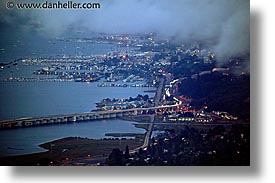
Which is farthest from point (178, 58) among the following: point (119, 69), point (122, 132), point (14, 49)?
point (14, 49)

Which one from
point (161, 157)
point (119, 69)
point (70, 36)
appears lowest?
point (161, 157)

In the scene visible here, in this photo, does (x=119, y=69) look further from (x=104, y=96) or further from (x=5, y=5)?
(x=5, y=5)

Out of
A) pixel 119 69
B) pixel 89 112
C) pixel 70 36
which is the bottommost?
pixel 89 112

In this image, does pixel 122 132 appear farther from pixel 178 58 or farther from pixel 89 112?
pixel 178 58

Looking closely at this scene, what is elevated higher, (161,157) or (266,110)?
(266,110)
